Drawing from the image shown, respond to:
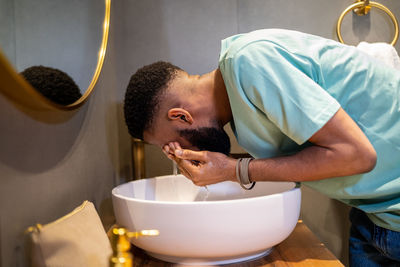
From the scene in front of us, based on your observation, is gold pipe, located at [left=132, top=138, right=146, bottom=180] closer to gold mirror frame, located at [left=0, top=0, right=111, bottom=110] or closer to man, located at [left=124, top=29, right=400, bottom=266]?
man, located at [left=124, top=29, right=400, bottom=266]

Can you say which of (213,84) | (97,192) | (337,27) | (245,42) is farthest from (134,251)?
(337,27)

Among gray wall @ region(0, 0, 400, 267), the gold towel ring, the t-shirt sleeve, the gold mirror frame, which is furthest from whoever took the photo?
the gold towel ring

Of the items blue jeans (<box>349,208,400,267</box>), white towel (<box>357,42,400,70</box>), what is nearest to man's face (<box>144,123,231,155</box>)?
blue jeans (<box>349,208,400,267</box>)

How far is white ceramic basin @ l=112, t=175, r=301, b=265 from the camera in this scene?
67cm

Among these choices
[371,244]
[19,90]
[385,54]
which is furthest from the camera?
[385,54]

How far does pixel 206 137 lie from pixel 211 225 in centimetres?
30

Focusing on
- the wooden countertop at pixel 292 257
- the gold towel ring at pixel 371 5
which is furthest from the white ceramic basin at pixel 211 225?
the gold towel ring at pixel 371 5

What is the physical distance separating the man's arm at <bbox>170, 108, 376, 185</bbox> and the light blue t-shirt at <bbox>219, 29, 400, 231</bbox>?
36 millimetres

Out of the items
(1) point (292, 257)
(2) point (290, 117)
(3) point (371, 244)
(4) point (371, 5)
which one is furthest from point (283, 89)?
(4) point (371, 5)

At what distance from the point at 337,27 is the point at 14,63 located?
1203 millimetres

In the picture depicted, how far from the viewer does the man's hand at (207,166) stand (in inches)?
32.2

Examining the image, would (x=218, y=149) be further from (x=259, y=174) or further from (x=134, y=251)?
(x=134, y=251)

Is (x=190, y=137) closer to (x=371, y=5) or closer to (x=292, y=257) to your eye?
(x=292, y=257)

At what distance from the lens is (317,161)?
2.35 ft
